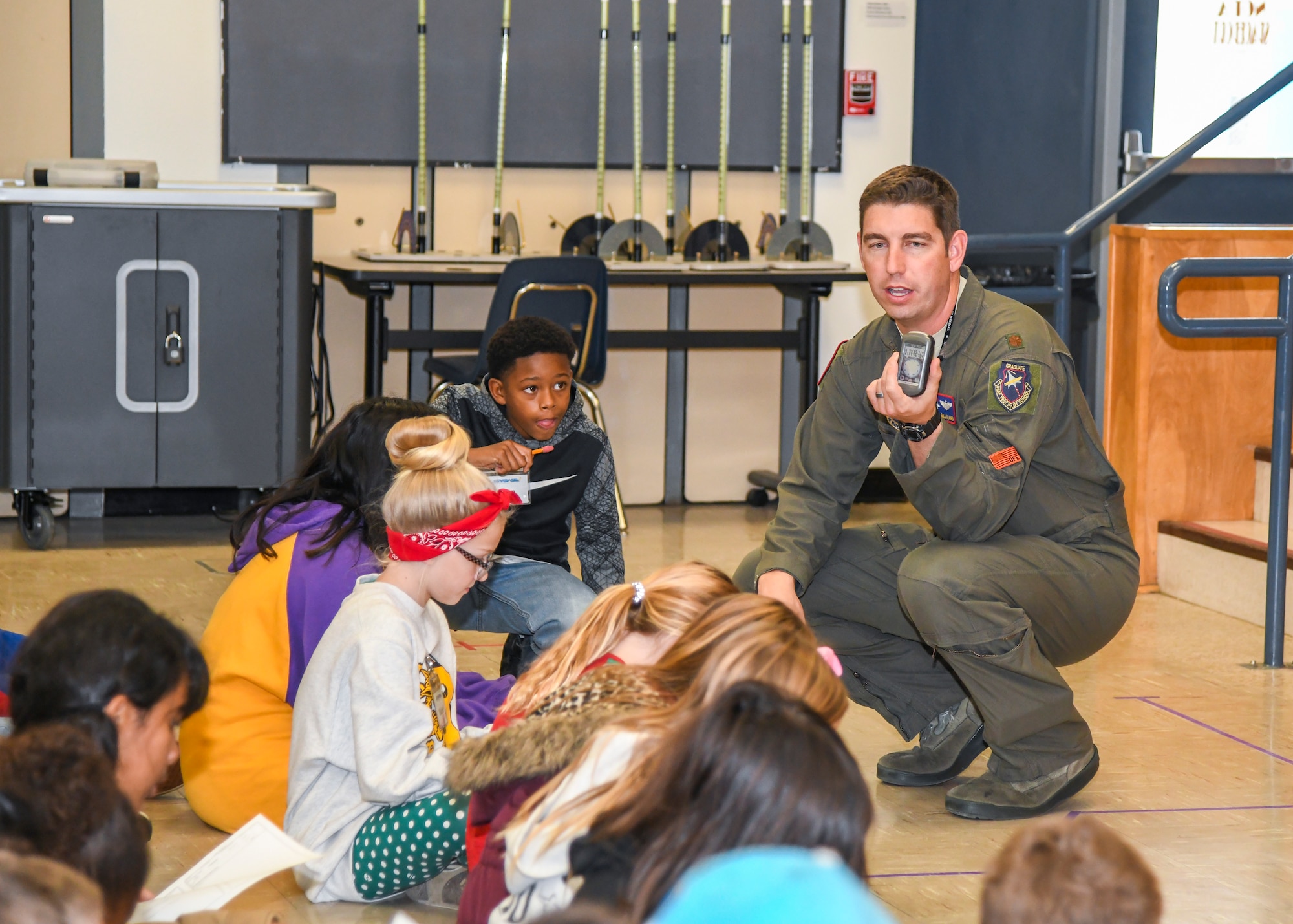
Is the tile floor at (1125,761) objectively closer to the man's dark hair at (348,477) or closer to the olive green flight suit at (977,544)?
the olive green flight suit at (977,544)

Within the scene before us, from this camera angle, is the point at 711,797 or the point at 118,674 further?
the point at 118,674

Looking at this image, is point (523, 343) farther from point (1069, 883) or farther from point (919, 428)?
point (1069, 883)

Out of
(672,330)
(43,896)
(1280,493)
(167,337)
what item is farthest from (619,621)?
(672,330)

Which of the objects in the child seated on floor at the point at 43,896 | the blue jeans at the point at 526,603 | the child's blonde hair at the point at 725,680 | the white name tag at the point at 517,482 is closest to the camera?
the child seated on floor at the point at 43,896

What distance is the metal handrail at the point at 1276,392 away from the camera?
371 cm

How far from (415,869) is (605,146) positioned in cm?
412

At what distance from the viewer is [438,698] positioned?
238 centimetres

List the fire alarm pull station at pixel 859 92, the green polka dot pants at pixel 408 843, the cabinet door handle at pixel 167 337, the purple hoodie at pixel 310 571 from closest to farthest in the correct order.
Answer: the green polka dot pants at pixel 408 843 < the purple hoodie at pixel 310 571 < the cabinet door handle at pixel 167 337 < the fire alarm pull station at pixel 859 92

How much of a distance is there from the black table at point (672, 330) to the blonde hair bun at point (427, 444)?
2503mm

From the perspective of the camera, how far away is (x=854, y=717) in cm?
345

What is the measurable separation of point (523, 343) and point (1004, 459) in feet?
4.06

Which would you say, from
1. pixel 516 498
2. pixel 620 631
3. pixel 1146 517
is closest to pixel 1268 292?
pixel 1146 517

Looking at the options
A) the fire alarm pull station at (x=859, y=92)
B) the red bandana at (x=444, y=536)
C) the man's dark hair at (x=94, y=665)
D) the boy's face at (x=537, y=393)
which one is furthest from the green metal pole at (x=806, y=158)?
the man's dark hair at (x=94, y=665)

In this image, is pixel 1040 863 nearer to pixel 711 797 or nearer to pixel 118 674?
pixel 711 797
